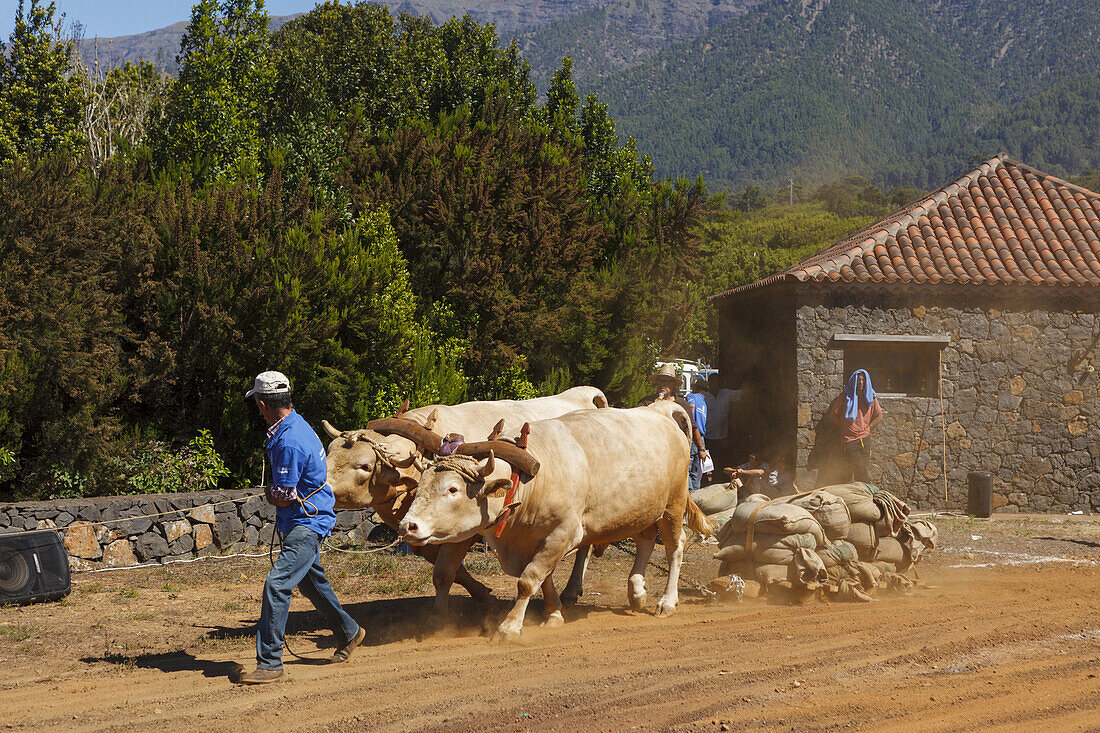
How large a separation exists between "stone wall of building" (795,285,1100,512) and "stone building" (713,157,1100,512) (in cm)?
2

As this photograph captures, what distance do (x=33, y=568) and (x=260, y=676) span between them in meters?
3.97

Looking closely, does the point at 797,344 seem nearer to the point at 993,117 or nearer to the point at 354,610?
the point at 354,610

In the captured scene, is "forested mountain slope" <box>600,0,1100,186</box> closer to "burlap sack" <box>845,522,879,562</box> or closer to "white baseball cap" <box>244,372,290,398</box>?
"burlap sack" <box>845,522,879,562</box>

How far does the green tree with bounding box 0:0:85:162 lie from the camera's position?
1531 centimetres

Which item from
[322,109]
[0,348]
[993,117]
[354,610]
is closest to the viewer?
[354,610]

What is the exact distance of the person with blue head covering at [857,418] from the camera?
49.2ft

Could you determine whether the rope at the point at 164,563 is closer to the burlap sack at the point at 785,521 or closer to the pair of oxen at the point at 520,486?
the pair of oxen at the point at 520,486

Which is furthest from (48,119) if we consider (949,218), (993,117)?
(993,117)

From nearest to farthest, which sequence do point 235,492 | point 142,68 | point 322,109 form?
point 235,492, point 322,109, point 142,68

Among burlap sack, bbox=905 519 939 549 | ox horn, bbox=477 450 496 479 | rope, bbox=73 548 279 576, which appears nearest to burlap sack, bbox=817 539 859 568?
burlap sack, bbox=905 519 939 549

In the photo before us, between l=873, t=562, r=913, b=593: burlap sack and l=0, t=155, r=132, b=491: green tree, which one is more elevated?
l=0, t=155, r=132, b=491: green tree

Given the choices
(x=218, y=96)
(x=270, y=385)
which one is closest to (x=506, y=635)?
(x=270, y=385)

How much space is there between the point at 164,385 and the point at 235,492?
1645 mm

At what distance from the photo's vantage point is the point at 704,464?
12.9 m
